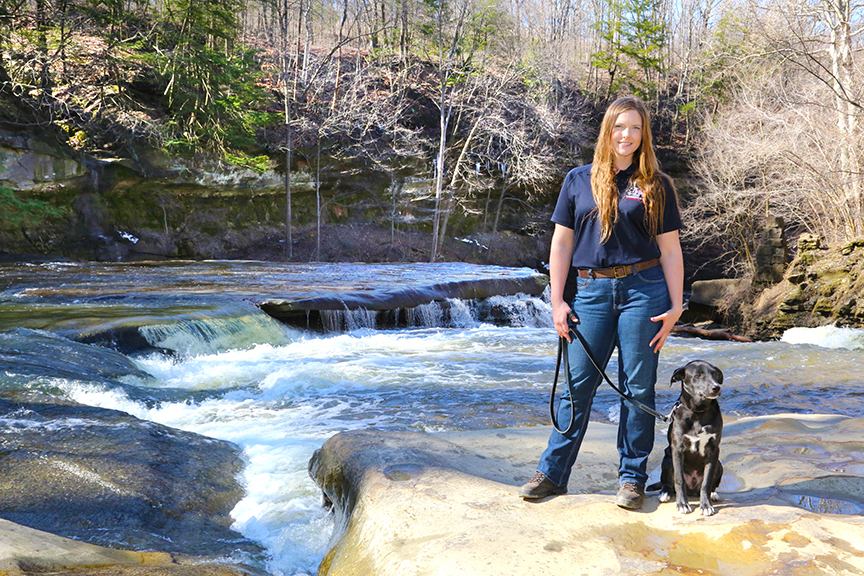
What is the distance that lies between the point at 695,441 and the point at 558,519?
A: 73 centimetres

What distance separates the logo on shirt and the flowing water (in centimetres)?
253

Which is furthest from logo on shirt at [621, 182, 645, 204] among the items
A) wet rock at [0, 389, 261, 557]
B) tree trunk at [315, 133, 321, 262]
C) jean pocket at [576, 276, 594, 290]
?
tree trunk at [315, 133, 321, 262]

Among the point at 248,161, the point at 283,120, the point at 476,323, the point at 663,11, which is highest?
the point at 663,11

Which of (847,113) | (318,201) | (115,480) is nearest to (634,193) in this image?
(115,480)

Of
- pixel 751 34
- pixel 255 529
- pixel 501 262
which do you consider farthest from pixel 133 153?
pixel 255 529

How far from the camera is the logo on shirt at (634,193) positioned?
285 centimetres

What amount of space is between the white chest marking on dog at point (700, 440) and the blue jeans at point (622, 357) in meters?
0.17

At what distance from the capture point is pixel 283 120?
87.3ft

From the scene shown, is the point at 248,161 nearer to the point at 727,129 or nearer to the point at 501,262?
the point at 501,262

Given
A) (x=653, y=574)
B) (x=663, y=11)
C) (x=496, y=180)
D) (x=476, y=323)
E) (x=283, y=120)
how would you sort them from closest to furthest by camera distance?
(x=653, y=574), (x=476, y=323), (x=283, y=120), (x=496, y=180), (x=663, y=11)

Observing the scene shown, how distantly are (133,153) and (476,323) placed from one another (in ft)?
51.1

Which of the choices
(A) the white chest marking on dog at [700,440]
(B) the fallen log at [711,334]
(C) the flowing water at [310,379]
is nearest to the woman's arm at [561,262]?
(A) the white chest marking on dog at [700,440]

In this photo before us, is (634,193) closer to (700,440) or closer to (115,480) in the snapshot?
(700,440)

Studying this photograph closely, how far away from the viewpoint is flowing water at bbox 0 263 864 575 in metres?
4.58
